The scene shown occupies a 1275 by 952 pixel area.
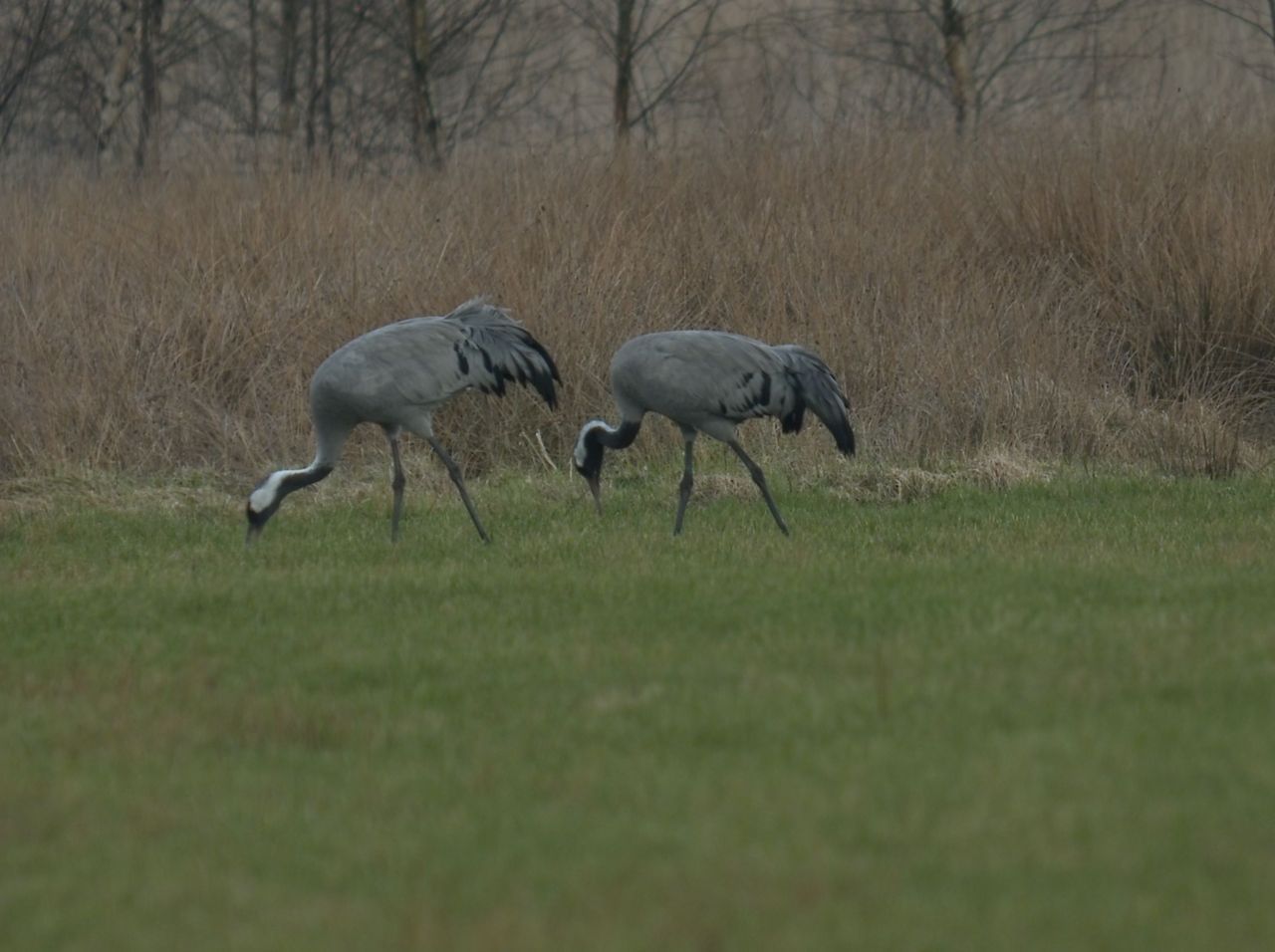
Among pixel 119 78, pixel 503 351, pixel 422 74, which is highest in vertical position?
pixel 422 74

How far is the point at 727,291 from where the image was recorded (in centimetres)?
1327

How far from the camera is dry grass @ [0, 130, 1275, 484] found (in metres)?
11.7

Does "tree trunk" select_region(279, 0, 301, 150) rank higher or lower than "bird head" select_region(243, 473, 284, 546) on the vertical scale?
higher

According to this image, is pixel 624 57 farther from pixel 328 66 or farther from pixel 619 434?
pixel 619 434

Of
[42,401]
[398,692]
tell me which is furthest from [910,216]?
[398,692]

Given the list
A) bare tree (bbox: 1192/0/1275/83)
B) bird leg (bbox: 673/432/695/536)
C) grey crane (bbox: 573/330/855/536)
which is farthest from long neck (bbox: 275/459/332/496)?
bare tree (bbox: 1192/0/1275/83)

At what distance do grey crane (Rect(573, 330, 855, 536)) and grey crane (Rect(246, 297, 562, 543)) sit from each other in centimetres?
62

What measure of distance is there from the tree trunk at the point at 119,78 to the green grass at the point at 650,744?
12.8m

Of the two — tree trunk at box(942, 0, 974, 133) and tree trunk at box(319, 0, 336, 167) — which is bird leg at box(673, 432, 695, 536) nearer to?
tree trunk at box(942, 0, 974, 133)

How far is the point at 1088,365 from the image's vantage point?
12742 mm

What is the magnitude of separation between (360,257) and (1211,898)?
1020 cm

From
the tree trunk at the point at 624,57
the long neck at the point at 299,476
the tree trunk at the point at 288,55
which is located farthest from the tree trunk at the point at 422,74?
the long neck at the point at 299,476

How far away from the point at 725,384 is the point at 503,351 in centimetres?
126

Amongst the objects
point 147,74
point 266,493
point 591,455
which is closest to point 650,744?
point 266,493
